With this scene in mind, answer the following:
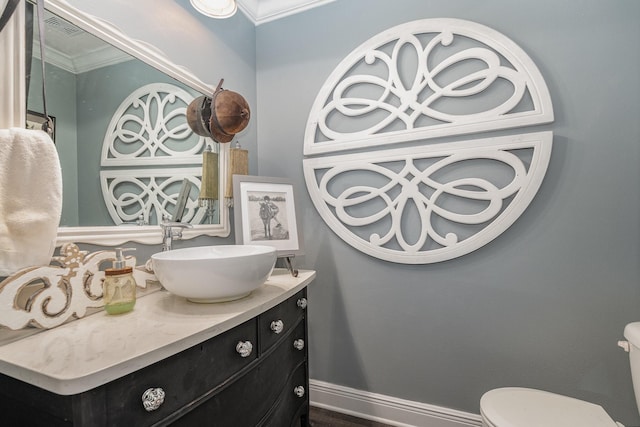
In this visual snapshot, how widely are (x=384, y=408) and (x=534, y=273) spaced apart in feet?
3.37

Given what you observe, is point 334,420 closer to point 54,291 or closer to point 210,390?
point 210,390

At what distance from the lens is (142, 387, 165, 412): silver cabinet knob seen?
1.96 ft

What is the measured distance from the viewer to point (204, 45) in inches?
60.1

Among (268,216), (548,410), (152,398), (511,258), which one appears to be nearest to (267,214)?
(268,216)

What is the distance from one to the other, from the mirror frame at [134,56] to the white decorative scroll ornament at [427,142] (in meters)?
0.66

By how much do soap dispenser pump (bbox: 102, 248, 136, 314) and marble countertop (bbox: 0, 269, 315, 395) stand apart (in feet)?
0.08

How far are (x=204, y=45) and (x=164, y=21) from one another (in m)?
0.24

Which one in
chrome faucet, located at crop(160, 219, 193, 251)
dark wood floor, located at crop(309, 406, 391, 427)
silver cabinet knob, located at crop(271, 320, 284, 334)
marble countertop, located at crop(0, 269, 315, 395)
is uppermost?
chrome faucet, located at crop(160, 219, 193, 251)

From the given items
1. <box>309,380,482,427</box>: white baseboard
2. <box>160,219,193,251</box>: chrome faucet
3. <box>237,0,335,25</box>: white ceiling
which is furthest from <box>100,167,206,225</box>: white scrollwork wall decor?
<box>309,380,482,427</box>: white baseboard

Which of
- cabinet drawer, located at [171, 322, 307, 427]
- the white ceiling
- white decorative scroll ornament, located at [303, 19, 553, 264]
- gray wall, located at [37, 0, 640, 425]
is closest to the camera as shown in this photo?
cabinet drawer, located at [171, 322, 307, 427]

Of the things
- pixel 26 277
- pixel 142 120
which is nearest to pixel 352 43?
pixel 142 120

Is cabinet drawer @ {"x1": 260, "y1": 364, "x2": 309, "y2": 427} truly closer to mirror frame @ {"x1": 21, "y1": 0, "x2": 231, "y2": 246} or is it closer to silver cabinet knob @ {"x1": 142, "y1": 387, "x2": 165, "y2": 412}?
silver cabinet knob @ {"x1": 142, "y1": 387, "x2": 165, "y2": 412}

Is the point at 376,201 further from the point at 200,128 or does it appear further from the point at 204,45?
the point at 204,45

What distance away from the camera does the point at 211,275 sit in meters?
0.83
